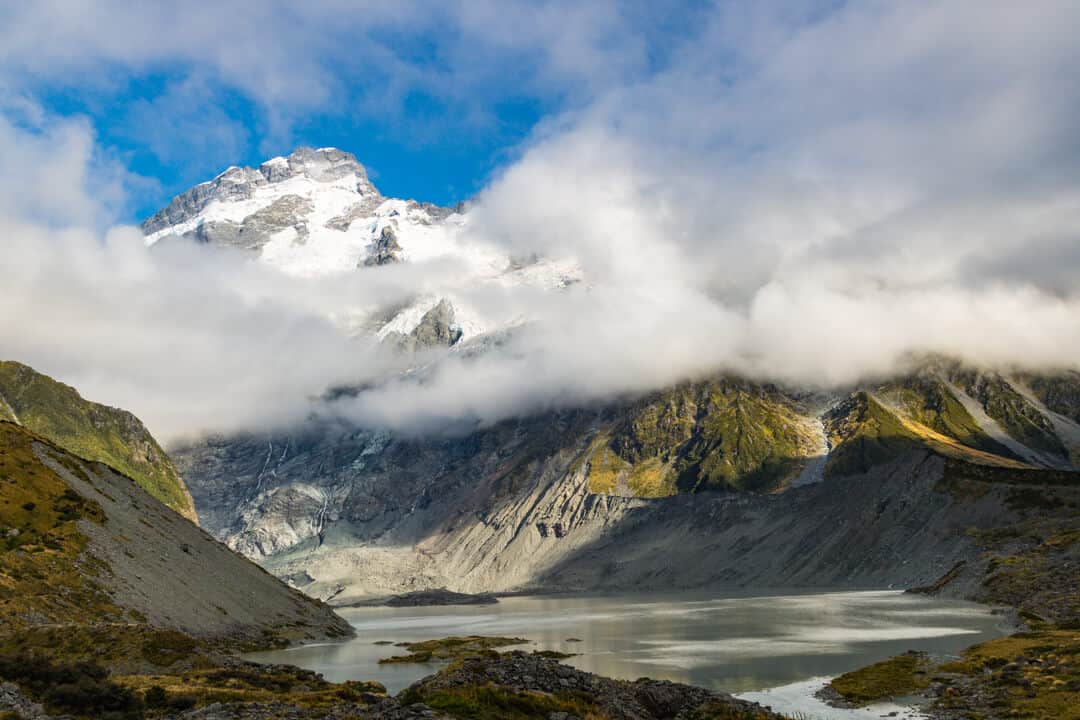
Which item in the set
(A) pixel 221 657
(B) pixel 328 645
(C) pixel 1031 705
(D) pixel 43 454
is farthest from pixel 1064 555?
(D) pixel 43 454

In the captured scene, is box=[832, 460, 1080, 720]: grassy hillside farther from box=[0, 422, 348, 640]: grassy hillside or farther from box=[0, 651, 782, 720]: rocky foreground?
box=[0, 422, 348, 640]: grassy hillside

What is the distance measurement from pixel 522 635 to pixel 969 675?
92318 mm

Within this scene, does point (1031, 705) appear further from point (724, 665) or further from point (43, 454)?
point (43, 454)

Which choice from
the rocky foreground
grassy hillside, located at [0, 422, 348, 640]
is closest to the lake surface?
grassy hillside, located at [0, 422, 348, 640]

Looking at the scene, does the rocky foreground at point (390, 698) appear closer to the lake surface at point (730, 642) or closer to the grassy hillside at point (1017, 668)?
the grassy hillside at point (1017, 668)

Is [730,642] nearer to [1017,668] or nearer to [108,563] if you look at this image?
[1017,668]

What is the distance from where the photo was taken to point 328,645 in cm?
14188

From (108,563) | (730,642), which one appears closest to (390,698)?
(108,563)

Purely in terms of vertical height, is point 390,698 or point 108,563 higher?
point 108,563

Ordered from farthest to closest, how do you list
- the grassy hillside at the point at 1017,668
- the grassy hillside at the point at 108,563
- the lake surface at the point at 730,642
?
the grassy hillside at the point at 108,563 < the lake surface at the point at 730,642 < the grassy hillside at the point at 1017,668

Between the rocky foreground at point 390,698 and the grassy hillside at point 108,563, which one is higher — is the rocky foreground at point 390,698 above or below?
below

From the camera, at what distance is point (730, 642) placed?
411 feet

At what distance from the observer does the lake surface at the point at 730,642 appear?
93688 mm

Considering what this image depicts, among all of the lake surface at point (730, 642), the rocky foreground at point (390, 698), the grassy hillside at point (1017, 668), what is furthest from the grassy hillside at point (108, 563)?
the grassy hillside at point (1017, 668)
